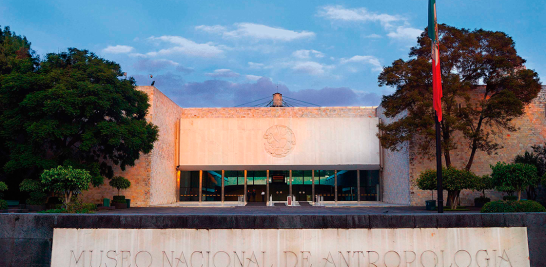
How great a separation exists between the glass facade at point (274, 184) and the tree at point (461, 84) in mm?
10458

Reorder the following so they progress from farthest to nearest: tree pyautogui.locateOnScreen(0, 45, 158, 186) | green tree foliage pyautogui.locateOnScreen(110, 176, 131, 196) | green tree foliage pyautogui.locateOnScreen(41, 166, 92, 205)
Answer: green tree foliage pyautogui.locateOnScreen(110, 176, 131, 196) → tree pyautogui.locateOnScreen(0, 45, 158, 186) → green tree foliage pyautogui.locateOnScreen(41, 166, 92, 205)

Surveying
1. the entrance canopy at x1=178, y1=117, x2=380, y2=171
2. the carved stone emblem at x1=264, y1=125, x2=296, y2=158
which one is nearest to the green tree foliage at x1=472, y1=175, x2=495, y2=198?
the entrance canopy at x1=178, y1=117, x2=380, y2=171

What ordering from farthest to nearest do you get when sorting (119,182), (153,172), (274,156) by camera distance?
(274,156) < (153,172) < (119,182)

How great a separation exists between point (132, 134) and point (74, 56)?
6.71 metres

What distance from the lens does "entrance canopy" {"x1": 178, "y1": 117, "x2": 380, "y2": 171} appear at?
126 feet

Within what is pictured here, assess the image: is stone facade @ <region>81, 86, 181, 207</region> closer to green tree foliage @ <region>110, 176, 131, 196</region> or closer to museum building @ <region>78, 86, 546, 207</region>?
museum building @ <region>78, 86, 546, 207</region>

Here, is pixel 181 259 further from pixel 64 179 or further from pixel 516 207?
pixel 64 179

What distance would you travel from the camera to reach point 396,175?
1359 inches

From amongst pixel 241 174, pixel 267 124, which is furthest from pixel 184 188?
pixel 267 124

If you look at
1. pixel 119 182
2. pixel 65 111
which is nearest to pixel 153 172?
pixel 119 182

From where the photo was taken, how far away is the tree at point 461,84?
26875 millimetres

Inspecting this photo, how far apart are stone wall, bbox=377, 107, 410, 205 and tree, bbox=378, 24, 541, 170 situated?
291cm

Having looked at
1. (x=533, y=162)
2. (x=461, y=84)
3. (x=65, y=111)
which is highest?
(x=461, y=84)

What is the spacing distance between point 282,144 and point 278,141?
0.48m
